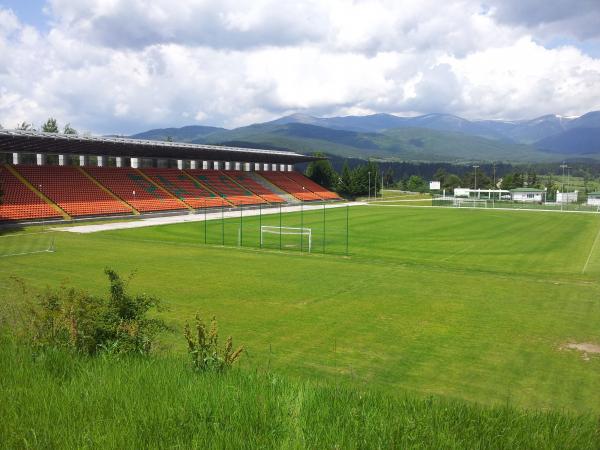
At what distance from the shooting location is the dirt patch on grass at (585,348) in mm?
13823

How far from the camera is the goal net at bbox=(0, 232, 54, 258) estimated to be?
1236 inches

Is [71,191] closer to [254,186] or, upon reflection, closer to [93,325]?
[254,186]

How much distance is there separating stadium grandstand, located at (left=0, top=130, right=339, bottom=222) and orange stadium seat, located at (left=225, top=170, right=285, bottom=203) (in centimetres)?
20

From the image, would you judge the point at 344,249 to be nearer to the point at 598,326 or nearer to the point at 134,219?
the point at 598,326

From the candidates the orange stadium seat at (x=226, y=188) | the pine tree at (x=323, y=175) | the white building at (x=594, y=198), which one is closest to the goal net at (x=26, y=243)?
the orange stadium seat at (x=226, y=188)

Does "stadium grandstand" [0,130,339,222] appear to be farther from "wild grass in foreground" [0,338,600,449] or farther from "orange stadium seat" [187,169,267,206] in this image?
"wild grass in foreground" [0,338,600,449]

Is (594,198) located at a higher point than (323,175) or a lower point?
lower

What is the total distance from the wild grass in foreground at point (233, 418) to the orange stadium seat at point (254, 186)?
76449mm

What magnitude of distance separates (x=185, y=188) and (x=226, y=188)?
857cm

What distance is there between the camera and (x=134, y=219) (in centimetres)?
5494

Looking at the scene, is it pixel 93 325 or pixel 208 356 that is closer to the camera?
pixel 208 356

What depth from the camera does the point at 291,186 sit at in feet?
312

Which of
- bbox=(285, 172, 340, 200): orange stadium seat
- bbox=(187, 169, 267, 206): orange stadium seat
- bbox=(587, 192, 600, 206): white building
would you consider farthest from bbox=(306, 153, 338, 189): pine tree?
bbox=(587, 192, 600, 206): white building

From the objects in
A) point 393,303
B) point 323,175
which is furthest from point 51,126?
point 393,303
